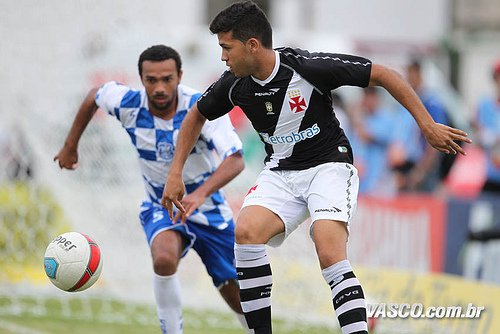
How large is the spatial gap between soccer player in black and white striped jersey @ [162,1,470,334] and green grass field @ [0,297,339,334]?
3.13 metres

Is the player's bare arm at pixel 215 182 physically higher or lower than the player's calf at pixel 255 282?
higher

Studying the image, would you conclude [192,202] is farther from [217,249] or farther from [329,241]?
[329,241]

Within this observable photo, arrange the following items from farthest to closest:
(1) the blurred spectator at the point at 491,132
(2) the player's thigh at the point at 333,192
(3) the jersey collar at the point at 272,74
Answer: (1) the blurred spectator at the point at 491,132 → (3) the jersey collar at the point at 272,74 → (2) the player's thigh at the point at 333,192

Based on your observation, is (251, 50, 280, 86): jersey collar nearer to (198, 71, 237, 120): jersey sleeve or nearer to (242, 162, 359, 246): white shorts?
(198, 71, 237, 120): jersey sleeve

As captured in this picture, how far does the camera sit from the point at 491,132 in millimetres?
11242

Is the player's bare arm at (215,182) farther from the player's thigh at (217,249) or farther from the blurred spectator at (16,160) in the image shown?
the blurred spectator at (16,160)

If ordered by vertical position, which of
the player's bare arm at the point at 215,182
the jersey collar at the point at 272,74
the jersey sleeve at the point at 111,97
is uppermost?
the jersey collar at the point at 272,74

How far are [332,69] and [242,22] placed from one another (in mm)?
598

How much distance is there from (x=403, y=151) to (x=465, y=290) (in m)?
3.20

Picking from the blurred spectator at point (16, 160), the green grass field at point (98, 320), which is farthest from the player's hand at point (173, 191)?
the blurred spectator at point (16, 160)

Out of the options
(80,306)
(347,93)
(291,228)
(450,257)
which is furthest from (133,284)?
(347,93)

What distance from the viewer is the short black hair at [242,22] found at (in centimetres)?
609

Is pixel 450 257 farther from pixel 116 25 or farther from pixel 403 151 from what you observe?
pixel 116 25

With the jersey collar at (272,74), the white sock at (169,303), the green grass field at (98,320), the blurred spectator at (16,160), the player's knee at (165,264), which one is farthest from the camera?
the blurred spectator at (16,160)
